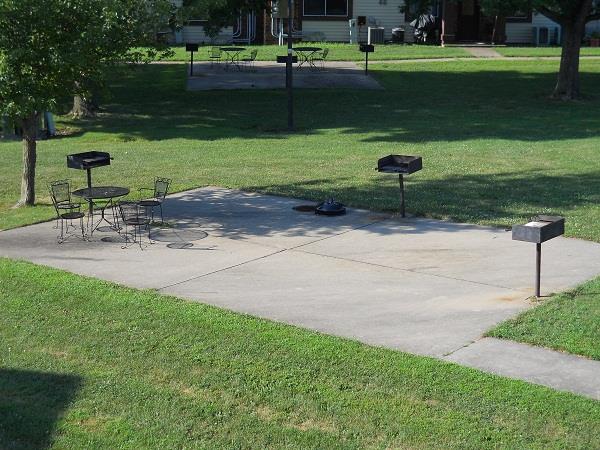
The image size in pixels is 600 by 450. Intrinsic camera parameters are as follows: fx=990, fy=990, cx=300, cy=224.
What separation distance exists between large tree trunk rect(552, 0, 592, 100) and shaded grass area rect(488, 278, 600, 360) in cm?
1879

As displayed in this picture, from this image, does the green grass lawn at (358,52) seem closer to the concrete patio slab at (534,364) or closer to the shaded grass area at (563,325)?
the shaded grass area at (563,325)

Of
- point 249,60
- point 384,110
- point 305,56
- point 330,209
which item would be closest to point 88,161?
point 330,209

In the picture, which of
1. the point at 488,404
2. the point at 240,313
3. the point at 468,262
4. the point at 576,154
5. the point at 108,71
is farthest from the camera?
the point at 576,154

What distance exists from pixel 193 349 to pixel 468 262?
4.12 m

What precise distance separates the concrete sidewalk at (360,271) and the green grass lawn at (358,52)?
2479 cm

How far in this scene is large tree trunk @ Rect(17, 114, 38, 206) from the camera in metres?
14.6

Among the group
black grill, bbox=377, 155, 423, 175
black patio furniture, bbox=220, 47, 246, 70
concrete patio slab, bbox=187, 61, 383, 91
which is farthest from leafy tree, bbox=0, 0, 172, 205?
black patio furniture, bbox=220, 47, 246, 70

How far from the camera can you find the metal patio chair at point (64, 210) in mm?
12797

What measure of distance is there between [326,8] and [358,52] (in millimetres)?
6244

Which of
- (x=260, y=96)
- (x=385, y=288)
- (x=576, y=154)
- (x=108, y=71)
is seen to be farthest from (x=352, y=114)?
(x=385, y=288)

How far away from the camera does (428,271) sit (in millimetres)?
11062

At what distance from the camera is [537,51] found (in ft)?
133

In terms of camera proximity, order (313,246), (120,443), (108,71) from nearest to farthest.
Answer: (120,443) < (313,246) < (108,71)

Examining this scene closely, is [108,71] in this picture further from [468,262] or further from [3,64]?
[468,262]
